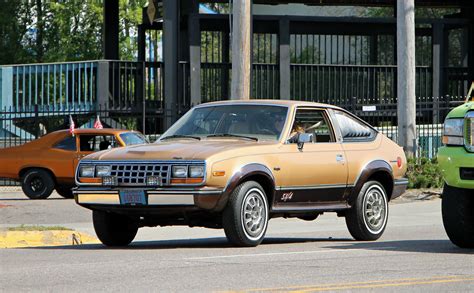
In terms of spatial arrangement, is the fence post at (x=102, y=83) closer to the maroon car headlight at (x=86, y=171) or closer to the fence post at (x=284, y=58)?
the fence post at (x=284, y=58)

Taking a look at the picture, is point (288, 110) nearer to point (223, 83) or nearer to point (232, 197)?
point (232, 197)

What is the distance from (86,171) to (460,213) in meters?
3.90

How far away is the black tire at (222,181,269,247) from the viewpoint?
40.8ft

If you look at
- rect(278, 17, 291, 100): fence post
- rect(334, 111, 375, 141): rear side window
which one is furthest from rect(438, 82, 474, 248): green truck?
rect(278, 17, 291, 100): fence post

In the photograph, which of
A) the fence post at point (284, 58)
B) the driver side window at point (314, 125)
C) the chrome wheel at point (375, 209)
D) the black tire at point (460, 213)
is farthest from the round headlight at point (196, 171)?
the fence post at point (284, 58)

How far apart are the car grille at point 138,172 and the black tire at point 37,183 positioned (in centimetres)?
1108

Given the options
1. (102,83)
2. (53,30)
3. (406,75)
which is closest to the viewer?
(406,75)

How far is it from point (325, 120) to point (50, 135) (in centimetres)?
1055

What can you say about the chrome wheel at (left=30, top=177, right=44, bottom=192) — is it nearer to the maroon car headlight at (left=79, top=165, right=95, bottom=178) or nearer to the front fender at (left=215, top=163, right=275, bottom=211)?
the maroon car headlight at (left=79, top=165, right=95, bottom=178)

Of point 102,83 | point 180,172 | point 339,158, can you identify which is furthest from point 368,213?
point 102,83

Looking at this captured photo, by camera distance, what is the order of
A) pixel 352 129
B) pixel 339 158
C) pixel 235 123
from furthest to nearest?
pixel 352 129
pixel 339 158
pixel 235 123

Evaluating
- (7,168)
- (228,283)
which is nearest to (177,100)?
(7,168)

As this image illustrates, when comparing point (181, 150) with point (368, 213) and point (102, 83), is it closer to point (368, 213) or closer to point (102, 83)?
point (368, 213)

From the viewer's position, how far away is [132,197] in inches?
490
